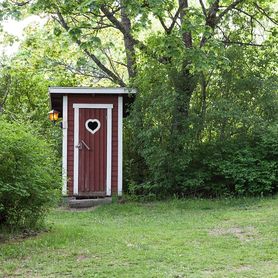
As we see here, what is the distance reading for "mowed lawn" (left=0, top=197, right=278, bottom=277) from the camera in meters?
4.79

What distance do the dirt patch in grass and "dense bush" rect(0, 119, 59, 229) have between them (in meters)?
2.38

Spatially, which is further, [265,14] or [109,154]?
[265,14]

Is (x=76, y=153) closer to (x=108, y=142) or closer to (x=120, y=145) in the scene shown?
(x=108, y=142)

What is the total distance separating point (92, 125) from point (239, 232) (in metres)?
5.52

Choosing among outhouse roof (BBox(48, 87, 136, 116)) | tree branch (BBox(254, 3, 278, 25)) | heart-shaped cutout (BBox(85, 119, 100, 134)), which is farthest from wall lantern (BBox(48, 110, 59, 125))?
tree branch (BBox(254, 3, 278, 25))

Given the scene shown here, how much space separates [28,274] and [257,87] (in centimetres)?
777

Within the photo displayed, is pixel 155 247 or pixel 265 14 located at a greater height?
pixel 265 14

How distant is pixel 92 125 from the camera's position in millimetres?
11430

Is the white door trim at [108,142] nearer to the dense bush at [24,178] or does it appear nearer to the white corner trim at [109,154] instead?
the white corner trim at [109,154]

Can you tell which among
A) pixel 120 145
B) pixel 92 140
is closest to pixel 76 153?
pixel 92 140

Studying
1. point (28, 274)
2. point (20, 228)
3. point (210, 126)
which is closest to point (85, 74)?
point (210, 126)

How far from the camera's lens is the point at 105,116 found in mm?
11414

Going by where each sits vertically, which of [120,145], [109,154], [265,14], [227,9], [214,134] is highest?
[265,14]

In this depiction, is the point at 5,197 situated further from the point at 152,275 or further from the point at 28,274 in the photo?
the point at 152,275
